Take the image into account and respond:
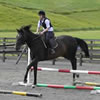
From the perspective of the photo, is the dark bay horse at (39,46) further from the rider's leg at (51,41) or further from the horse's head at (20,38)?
the rider's leg at (51,41)

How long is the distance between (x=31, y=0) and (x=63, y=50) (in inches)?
4556

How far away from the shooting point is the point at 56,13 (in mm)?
105375

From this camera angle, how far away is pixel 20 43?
30.8ft

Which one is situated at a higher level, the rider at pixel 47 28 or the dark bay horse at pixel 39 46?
the rider at pixel 47 28

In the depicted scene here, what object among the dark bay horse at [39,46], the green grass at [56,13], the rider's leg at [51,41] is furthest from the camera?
the green grass at [56,13]

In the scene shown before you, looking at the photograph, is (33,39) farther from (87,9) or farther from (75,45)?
(87,9)

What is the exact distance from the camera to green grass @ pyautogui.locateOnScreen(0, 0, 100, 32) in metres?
75.8

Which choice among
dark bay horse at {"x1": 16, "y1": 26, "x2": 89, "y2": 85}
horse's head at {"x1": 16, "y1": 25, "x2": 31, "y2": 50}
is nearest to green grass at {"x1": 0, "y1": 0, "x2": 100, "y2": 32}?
dark bay horse at {"x1": 16, "y1": 26, "x2": 89, "y2": 85}

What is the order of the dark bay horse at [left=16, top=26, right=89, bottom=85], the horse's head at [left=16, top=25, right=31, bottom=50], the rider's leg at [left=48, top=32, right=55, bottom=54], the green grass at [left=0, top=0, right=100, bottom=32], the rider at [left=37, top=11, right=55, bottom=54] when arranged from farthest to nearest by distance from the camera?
the green grass at [left=0, top=0, right=100, bottom=32], the rider's leg at [left=48, top=32, right=55, bottom=54], the rider at [left=37, top=11, right=55, bottom=54], the dark bay horse at [left=16, top=26, right=89, bottom=85], the horse's head at [left=16, top=25, right=31, bottom=50]

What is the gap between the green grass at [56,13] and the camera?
75.8 meters

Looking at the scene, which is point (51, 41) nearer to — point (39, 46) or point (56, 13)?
point (39, 46)

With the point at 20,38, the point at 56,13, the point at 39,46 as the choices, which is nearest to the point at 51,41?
the point at 39,46

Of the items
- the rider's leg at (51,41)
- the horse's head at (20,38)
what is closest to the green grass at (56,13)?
the rider's leg at (51,41)

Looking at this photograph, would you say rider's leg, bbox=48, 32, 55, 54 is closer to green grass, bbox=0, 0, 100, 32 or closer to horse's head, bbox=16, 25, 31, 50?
horse's head, bbox=16, 25, 31, 50
